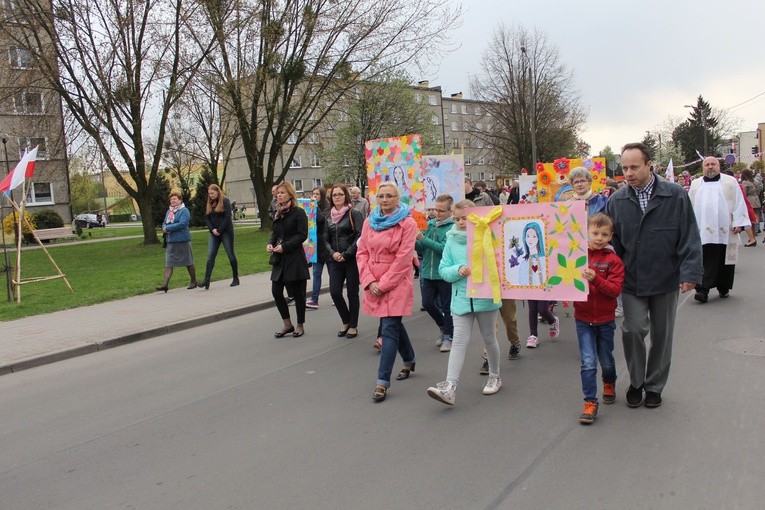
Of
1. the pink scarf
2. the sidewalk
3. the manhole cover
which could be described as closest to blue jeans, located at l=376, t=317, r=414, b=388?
the pink scarf

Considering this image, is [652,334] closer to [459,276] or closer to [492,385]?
[492,385]

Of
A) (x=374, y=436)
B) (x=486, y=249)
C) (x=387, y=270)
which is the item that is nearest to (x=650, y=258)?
(x=486, y=249)

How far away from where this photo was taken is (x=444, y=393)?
4707mm

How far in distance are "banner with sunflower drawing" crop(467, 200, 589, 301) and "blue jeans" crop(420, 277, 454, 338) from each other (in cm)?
195

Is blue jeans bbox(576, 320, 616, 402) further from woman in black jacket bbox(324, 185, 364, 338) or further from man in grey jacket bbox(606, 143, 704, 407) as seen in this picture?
woman in black jacket bbox(324, 185, 364, 338)

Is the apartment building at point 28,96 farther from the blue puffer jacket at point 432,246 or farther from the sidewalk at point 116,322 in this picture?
the blue puffer jacket at point 432,246

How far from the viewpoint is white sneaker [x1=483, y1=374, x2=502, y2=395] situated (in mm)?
5178

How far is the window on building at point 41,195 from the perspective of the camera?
38781mm

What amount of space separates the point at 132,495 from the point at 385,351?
88.3 inches

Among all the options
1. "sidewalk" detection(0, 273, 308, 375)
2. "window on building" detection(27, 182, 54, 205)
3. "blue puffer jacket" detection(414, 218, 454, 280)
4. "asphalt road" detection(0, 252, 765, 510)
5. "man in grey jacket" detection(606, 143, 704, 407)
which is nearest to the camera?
"asphalt road" detection(0, 252, 765, 510)

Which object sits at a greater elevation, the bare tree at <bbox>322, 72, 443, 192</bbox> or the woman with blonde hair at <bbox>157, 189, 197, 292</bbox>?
the bare tree at <bbox>322, 72, 443, 192</bbox>

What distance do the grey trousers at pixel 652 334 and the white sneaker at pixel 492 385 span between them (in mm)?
1100

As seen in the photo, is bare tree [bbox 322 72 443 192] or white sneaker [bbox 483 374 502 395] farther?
bare tree [bbox 322 72 443 192]

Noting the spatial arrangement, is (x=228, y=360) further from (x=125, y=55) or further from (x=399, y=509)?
(x=125, y=55)
